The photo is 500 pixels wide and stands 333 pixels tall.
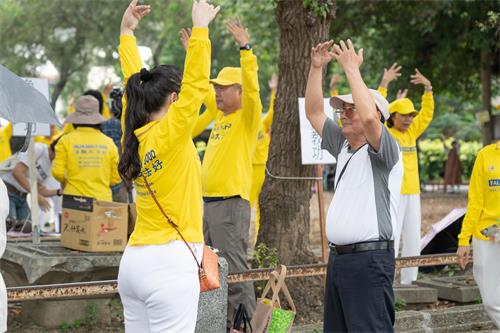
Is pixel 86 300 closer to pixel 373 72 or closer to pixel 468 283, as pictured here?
pixel 468 283

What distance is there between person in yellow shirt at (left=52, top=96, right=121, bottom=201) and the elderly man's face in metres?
3.85

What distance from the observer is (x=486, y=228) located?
Answer: 6.15m

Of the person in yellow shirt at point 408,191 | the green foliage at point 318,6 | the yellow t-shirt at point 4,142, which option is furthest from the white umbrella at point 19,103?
the person in yellow shirt at point 408,191

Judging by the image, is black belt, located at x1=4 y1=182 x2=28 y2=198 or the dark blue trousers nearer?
the dark blue trousers

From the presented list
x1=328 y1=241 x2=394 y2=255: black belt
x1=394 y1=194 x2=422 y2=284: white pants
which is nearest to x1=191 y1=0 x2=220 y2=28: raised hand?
x1=328 y1=241 x2=394 y2=255: black belt

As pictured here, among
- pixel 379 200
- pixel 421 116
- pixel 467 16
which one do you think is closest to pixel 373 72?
pixel 467 16

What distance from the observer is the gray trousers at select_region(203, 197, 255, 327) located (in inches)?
255

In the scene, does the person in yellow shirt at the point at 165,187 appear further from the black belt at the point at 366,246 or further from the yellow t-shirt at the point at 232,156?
the yellow t-shirt at the point at 232,156

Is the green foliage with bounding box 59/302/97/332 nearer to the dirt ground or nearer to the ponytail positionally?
the dirt ground

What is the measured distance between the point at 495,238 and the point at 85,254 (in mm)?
3533

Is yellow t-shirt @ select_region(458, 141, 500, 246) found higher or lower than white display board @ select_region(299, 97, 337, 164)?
lower

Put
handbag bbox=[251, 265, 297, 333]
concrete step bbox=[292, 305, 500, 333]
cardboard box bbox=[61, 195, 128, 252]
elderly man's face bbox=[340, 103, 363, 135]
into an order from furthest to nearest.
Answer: concrete step bbox=[292, 305, 500, 333], cardboard box bbox=[61, 195, 128, 252], handbag bbox=[251, 265, 297, 333], elderly man's face bbox=[340, 103, 363, 135]

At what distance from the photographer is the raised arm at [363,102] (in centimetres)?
411

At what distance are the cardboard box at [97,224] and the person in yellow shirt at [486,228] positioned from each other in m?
2.95
